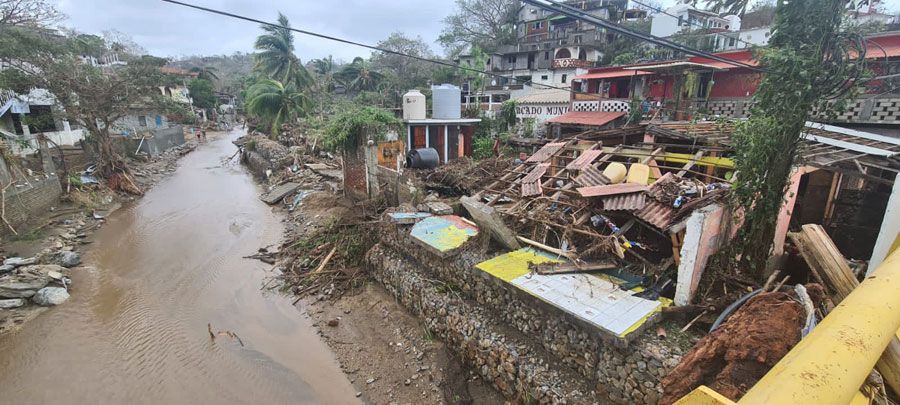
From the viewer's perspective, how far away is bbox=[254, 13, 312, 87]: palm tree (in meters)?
31.9

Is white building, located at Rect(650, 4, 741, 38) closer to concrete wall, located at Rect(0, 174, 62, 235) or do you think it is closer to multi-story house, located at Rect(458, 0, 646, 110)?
multi-story house, located at Rect(458, 0, 646, 110)

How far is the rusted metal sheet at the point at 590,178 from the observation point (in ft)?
28.3

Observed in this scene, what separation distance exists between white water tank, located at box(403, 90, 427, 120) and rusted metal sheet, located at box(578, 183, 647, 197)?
13.0 m

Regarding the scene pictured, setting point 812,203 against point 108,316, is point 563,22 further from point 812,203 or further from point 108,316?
point 108,316

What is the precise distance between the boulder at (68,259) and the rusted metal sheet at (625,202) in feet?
51.4

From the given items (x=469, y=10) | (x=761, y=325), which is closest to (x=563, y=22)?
(x=469, y=10)

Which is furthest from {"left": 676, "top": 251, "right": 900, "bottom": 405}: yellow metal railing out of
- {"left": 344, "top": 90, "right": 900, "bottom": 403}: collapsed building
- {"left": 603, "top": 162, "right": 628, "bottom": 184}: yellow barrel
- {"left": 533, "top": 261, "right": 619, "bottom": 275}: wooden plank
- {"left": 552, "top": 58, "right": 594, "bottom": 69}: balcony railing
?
{"left": 552, "top": 58, "right": 594, "bottom": 69}: balcony railing

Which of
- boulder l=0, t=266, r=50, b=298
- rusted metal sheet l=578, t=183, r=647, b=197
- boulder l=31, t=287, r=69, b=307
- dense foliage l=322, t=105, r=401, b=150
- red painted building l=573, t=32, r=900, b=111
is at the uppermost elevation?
red painted building l=573, t=32, r=900, b=111

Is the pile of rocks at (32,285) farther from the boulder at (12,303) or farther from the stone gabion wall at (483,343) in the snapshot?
the stone gabion wall at (483,343)

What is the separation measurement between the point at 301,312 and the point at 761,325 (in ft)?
30.7

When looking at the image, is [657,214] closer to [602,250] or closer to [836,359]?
[602,250]

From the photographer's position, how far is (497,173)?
46.0 ft

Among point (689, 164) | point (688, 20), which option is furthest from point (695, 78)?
point (688, 20)

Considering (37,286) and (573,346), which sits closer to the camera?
(573,346)
